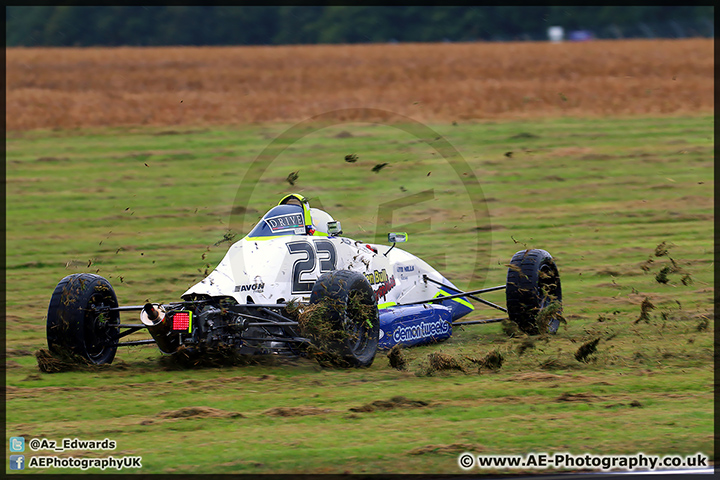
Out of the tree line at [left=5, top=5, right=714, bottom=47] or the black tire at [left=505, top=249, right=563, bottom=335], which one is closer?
the black tire at [left=505, top=249, right=563, bottom=335]

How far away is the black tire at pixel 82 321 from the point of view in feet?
34.9

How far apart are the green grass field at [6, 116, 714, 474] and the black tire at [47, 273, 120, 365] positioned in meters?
0.32

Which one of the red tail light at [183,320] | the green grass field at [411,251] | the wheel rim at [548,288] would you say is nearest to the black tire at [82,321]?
the green grass field at [411,251]

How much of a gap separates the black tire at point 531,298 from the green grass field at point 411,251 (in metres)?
0.23

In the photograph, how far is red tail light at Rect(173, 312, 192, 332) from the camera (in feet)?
33.9

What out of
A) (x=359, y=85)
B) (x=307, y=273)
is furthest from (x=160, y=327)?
(x=359, y=85)

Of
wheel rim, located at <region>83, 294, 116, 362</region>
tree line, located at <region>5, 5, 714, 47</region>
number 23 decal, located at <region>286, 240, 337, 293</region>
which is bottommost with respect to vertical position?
wheel rim, located at <region>83, 294, 116, 362</region>

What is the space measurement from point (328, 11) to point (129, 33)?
15.7m

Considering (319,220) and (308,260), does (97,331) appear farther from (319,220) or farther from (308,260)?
(319,220)

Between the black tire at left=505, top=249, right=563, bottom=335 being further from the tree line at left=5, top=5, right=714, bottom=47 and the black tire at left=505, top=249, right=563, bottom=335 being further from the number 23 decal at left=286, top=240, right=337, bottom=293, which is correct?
the tree line at left=5, top=5, right=714, bottom=47

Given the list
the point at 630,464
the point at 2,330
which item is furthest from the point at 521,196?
the point at 630,464

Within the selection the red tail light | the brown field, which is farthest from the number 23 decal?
the brown field

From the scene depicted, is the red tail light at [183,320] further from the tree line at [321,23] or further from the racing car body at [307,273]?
the tree line at [321,23]

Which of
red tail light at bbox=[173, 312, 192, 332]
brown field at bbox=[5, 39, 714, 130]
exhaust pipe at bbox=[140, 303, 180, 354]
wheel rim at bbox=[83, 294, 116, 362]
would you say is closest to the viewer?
exhaust pipe at bbox=[140, 303, 180, 354]
